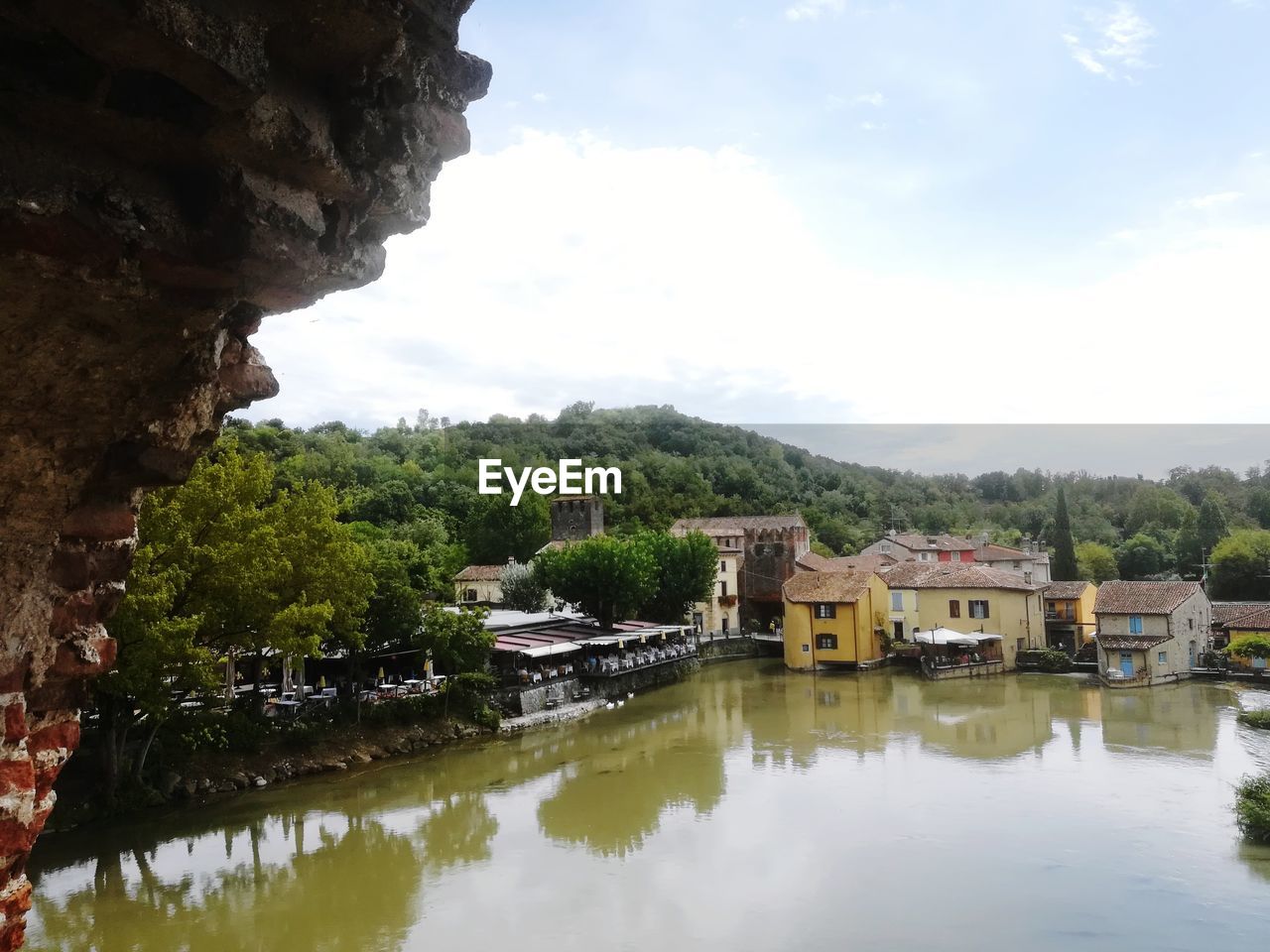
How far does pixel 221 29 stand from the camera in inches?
125

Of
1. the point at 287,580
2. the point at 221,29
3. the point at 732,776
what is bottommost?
the point at 732,776

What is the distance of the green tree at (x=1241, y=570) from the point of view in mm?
47938

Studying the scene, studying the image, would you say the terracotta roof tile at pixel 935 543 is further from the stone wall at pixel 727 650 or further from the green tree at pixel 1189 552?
the stone wall at pixel 727 650

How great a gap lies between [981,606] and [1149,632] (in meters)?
6.35

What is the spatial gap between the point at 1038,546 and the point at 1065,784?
49597 millimetres

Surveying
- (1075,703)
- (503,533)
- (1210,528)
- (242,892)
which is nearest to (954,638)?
(1075,703)

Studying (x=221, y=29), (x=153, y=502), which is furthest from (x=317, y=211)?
(x=153, y=502)

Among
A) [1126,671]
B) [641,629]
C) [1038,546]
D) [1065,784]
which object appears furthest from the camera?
[1038,546]

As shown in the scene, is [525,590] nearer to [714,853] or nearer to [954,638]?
[954,638]

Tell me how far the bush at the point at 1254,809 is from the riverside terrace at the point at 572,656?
60.7ft

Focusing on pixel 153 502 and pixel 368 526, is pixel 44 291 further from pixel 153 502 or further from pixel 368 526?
pixel 368 526

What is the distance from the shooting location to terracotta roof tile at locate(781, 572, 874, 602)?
127ft

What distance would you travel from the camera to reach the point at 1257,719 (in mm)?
24469

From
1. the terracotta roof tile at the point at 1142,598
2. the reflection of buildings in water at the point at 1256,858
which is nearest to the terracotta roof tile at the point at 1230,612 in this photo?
the terracotta roof tile at the point at 1142,598
